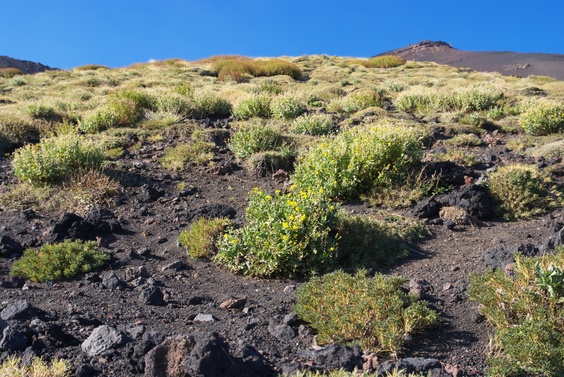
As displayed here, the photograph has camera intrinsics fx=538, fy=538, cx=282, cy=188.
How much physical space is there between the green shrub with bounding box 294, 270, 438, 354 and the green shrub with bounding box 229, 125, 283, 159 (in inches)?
224

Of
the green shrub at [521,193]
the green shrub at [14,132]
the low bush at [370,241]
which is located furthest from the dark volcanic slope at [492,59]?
the low bush at [370,241]

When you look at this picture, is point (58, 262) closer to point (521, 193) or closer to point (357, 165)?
point (357, 165)

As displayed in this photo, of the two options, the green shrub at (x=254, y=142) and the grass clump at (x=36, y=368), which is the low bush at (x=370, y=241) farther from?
the green shrub at (x=254, y=142)

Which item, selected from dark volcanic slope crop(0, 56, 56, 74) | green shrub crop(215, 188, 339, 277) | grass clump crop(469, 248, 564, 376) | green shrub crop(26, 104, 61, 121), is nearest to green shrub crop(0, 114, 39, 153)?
green shrub crop(26, 104, 61, 121)

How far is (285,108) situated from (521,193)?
7285 millimetres

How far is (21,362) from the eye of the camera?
3.34 m

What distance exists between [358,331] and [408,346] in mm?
373

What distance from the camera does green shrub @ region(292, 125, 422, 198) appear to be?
774 cm

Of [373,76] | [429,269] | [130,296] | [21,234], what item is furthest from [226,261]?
[373,76]

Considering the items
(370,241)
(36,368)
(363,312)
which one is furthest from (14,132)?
(363,312)

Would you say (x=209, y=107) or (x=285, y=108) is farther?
(x=209, y=107)

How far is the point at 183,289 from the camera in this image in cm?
525

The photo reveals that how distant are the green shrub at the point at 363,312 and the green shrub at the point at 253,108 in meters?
9.73

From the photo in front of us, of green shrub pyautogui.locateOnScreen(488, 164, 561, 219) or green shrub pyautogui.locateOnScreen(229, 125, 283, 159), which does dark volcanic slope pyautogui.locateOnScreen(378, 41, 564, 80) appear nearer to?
green shrub pyautogui.locateOnScreen(229, 125, 283, 159)
